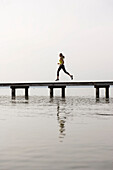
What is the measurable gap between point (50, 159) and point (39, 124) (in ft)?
15.1

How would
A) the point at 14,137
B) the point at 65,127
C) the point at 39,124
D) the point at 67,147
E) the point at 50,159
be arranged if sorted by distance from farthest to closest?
the point at 39,124 < the point at 65,127 < the point at 14,137 < the point at 67,147 < the point at 50,159

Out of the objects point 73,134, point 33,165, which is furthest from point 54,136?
point 33,165

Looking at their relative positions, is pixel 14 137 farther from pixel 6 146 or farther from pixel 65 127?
pixel 65 127

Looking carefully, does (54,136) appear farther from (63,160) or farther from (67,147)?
(63,160)

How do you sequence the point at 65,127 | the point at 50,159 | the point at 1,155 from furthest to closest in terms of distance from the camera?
1. the point at 65,127
2. the point at 1,155
3. the point at 50,159

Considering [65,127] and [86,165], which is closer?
[86,165]

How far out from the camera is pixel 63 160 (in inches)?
231

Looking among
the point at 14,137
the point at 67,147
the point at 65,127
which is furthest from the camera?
the point at 65,127

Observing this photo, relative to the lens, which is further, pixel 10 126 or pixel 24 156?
pixel 10 126

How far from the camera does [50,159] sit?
235 inches

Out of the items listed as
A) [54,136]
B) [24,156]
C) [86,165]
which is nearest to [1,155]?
[24,156]

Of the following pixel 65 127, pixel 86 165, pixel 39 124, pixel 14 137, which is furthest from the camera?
pixel 39 124

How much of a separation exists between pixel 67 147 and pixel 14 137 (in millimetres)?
1627

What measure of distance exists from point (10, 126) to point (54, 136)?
2.12m
